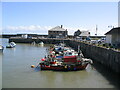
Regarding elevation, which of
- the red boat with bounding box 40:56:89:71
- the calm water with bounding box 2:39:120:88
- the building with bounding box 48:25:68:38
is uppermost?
the building with bounding box 48:25:68:38

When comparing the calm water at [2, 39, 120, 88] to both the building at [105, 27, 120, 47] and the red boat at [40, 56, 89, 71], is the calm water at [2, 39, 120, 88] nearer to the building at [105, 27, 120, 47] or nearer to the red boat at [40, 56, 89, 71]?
the red boat at [40, 56, 89, 71]

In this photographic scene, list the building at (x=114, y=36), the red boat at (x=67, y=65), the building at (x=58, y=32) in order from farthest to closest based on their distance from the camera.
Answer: the building at (x=58, y=32) < the building at (x=114, y=36) < the red boat at (x=67, y=65)

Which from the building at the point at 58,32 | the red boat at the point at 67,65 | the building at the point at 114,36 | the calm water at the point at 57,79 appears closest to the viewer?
the calm water at the point at 57,79

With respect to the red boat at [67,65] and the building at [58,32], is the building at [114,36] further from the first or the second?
the building at [58,32]

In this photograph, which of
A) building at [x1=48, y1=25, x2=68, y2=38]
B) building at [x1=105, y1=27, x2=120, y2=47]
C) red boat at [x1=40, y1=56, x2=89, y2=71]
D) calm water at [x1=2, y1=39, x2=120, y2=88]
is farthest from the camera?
building at [x1=48, y1=25, x2=68, y2=38]

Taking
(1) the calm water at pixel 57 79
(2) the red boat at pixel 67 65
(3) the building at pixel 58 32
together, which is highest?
(3) the building at pixel 58 32

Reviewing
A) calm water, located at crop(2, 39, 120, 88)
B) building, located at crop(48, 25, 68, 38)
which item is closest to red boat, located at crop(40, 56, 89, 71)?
calm water, located at crop(2, 39, 120, 88)

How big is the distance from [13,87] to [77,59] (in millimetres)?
10725

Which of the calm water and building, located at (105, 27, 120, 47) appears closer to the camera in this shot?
the calm water

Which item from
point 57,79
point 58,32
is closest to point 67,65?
point 57,79

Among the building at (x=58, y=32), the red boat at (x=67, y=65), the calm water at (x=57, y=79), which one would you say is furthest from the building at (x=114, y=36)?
the building at (x=58, y=32)

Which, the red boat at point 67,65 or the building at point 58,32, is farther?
the building at point 58,32

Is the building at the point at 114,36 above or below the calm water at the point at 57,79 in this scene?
above

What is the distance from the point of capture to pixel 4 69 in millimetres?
27109
